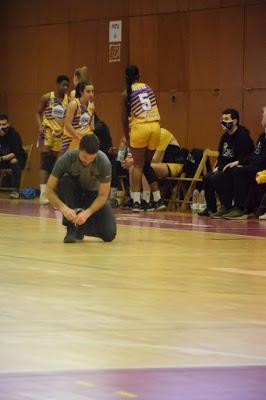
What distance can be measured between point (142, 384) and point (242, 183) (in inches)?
378

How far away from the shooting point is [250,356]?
4.46 meters

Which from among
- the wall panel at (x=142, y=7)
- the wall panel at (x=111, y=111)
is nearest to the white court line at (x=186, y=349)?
the wall panel at (x=142, y=7)

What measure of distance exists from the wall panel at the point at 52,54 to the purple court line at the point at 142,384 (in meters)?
14.5

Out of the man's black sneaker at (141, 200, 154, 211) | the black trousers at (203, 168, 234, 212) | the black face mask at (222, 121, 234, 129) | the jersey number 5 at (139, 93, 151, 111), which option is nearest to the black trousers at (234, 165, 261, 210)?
the black trousers at (203, 168, 234, 212)

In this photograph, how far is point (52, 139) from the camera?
16.2 meters

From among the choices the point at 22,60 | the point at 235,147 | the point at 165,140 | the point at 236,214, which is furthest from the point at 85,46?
the point at 236,214

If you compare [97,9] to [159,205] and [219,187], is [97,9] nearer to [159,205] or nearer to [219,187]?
[159,205]

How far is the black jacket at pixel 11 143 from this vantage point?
58.4 ft

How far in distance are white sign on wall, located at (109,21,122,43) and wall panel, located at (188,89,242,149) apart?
1942mm

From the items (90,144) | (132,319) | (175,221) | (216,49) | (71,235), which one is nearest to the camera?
(132,319)

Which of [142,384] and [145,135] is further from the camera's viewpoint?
[145,135]

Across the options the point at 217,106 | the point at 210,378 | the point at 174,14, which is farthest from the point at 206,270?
the point at 174,14

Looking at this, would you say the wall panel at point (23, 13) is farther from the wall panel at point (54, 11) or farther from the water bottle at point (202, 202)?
the water bottle at point (202, 202)

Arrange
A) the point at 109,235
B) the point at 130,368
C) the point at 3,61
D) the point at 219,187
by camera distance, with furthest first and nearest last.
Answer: the point at 3,61
the point at 219,187
the point at 109,235
the point at 130,368
